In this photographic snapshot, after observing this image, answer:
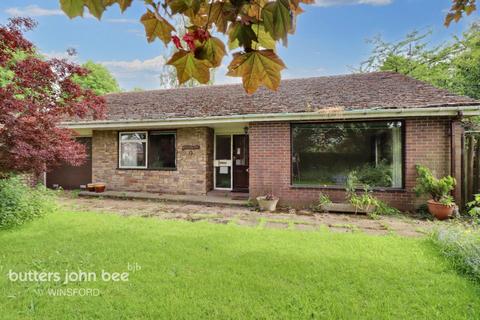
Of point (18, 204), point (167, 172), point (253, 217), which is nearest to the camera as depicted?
point (18, 204)

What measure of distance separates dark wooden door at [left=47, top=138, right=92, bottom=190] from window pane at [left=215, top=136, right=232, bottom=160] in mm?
5650

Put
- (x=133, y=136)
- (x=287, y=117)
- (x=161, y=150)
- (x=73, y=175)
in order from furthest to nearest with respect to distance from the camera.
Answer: (x=73, y=175), (x=133, y=136), (x=161, y=150), (x=287, y=117)

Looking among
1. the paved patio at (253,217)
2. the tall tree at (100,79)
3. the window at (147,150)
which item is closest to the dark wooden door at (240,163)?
the paved patio at (253,217)

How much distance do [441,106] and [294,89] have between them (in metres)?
4.78

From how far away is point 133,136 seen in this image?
976 cm

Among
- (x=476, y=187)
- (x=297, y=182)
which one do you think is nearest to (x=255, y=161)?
(x=297, y=182)

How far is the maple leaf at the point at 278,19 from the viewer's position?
0.85m

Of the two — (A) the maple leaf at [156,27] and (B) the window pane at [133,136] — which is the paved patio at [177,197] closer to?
(B) the window pane at [133,136]

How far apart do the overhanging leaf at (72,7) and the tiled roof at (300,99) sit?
686 cm

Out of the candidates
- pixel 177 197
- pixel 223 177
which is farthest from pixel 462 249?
pixel 223 177

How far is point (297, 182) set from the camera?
25.3 feet

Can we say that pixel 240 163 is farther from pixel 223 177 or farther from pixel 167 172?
pixel 167 172

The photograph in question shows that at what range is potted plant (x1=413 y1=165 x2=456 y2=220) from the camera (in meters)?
5.96

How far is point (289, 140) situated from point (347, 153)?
1789mm
